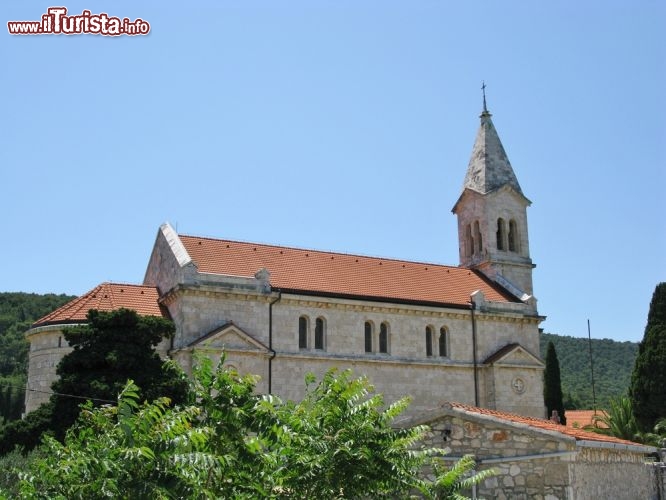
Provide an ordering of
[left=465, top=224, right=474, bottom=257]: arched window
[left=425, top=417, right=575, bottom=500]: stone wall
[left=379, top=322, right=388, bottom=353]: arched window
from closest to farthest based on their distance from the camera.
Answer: [left=425, top=417, right=575, bottom=500]: stone wall
[left=379, top=322, right=388, bottom=353]: arched window
[left=465, top=224, right=474, bottom=257]: arched window

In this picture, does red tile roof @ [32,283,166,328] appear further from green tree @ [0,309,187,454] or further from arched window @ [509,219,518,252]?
arched window @ [509,219,518,252]

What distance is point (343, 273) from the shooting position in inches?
1563

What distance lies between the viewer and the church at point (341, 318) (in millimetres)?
34188

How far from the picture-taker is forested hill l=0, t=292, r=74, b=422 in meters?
73.5

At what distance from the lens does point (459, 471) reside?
11469 millimetres

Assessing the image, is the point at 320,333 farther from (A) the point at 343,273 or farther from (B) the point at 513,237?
(B) the point at 513,237

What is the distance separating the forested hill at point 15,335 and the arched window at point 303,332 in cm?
4535

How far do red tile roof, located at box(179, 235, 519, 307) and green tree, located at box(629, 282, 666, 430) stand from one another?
24.6 ft

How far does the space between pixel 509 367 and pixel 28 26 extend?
28714 millimetres

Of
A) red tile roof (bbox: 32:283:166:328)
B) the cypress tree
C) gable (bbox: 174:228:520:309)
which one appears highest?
gable (bbox: 174:228:520:309)

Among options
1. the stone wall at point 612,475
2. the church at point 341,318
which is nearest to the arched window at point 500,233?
the church at point 341,318

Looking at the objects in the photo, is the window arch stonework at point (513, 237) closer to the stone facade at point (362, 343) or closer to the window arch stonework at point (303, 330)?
the stone facade at point (362, 343)

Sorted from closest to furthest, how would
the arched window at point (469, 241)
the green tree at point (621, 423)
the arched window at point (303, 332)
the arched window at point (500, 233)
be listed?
the arched window at point (303, 332) < the green tree at point (621, 423) < the arched window at point (500, 233) < the arched window at point (469, 241)

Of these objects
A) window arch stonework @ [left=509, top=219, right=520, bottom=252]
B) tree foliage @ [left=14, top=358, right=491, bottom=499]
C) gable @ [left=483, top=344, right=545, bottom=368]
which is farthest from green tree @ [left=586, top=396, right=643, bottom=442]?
tree foliage @ [left=14, top=358, right=491, bottom=499]
